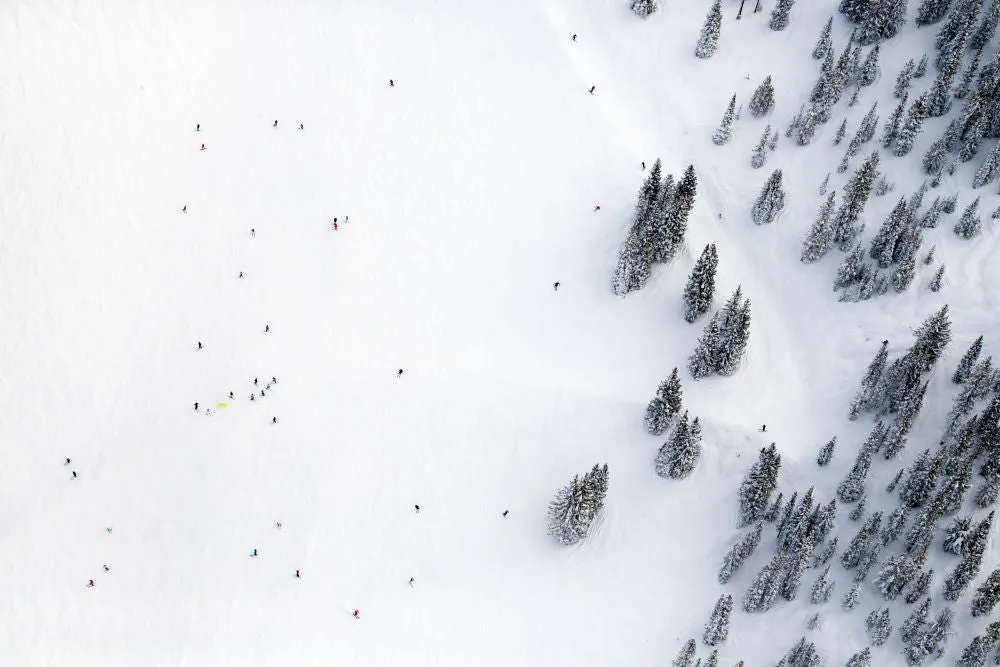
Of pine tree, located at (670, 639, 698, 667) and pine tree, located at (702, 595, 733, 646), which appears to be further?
pine tree, located at (702, 595, 733, 646)

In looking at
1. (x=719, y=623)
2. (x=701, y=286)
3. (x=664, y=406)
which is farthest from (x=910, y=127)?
(x=719, y=623)

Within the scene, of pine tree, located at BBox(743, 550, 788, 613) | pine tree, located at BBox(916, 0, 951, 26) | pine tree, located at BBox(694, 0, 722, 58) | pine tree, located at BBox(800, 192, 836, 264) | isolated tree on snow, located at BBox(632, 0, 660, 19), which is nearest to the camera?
pine tree, located at BBox(743, 550, 788, 613)

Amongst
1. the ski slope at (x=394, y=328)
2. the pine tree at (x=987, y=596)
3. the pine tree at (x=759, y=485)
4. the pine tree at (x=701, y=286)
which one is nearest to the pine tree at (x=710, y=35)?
the ski slope at (x=394, y=328)

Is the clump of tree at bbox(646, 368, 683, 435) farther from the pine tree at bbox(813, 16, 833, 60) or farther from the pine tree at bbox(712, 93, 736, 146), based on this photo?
the pine tree at bbox(813, 16, 833, 60)

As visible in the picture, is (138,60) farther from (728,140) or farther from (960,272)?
(960,272)

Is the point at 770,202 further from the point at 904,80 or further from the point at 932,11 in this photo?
the point at 932,11

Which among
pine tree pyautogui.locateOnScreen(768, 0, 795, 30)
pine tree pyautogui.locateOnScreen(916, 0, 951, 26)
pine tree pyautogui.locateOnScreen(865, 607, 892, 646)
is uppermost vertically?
pine tree pyautogui.locateOnScreen(768, 0, 795, 30)

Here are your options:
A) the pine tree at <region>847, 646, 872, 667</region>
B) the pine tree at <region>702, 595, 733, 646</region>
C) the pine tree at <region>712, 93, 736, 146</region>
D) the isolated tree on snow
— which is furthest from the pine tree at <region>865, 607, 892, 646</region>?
the isolated tree on snow

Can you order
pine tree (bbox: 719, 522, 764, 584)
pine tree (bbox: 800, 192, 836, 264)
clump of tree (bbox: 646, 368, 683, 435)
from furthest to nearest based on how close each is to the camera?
1. pine tree (bbox: 800, 192, 836, 264)
2. clump of tree (bbox: 646, 368, 683, 435)
3. pine tree (bbox: 719, 522, 764, 584)
